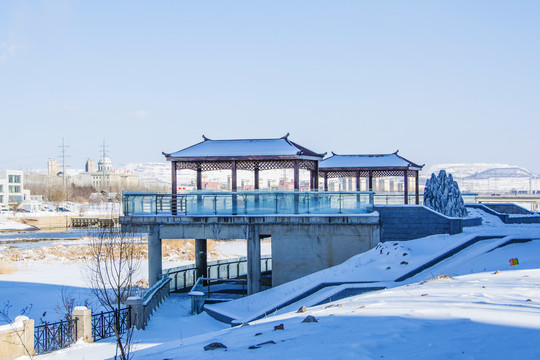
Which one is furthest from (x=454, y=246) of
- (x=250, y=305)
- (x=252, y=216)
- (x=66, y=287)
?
(x=66, y=287)

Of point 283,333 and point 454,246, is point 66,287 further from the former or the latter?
point 283,333

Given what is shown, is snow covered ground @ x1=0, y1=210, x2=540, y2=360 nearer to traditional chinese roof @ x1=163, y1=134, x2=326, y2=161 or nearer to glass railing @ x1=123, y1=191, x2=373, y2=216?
glass railing @ x1=123, y1=191, x2=373, y2=216

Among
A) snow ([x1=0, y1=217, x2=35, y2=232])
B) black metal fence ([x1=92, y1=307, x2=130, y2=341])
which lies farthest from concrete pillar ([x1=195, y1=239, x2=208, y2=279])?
snow ([x1=0, y1=217, x2=35, y2=232])

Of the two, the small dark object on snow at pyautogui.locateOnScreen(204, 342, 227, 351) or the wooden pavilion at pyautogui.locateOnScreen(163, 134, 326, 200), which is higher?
the wooden pavilion at pyautogui.locateOnScreen(163, 134, 326, 200)

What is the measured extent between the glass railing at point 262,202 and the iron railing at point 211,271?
3232 millimetres

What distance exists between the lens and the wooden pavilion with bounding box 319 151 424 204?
93.5ft

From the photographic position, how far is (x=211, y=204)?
20.2 m

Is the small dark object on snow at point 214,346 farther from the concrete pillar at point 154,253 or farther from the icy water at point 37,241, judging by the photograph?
the icy water at point 37,241

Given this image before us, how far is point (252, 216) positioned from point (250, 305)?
4141 mm

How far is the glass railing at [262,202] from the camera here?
64.8 ft

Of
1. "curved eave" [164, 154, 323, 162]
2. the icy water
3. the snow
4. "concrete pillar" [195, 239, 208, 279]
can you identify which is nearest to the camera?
"curved eave" [164, 154, 323, 162]

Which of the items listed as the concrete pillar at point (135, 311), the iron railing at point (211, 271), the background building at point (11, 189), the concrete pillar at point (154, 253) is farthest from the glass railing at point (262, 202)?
the background building at point (11, 189)

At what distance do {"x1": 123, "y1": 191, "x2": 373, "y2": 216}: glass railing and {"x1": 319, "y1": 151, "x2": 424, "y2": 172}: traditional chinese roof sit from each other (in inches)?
349

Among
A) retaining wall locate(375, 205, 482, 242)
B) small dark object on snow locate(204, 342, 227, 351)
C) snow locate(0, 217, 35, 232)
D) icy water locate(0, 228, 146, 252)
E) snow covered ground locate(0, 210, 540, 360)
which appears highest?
retaining wall locate(375, 205, 482, 242)
